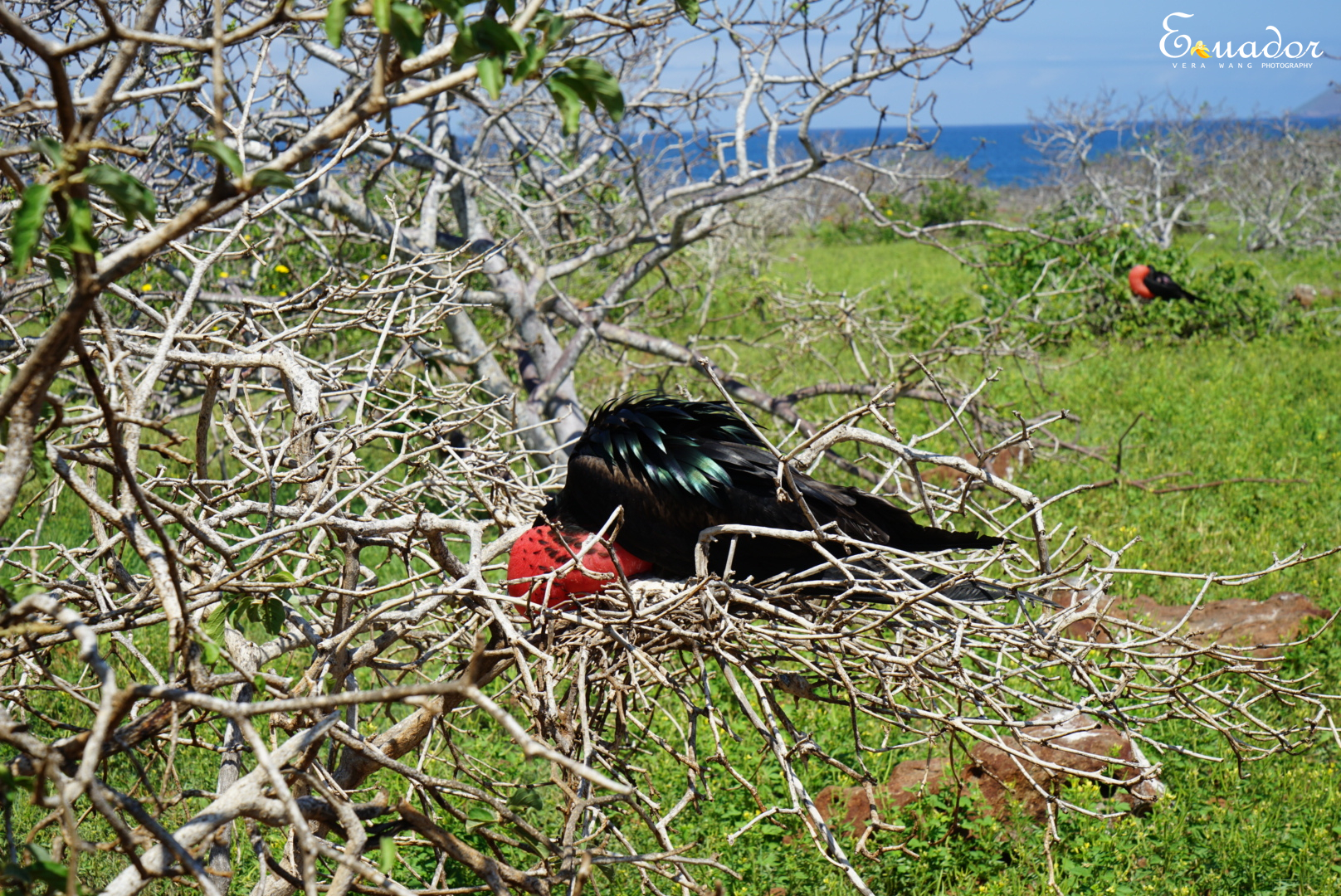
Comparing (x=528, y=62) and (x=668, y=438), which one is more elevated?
(x=528, y=62)

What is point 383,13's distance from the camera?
94cm

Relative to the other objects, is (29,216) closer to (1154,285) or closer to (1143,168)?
(1154,285)

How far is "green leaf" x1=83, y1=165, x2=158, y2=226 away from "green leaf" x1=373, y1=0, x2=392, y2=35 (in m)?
0.27

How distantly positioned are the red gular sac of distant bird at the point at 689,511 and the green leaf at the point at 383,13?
44.8 inches

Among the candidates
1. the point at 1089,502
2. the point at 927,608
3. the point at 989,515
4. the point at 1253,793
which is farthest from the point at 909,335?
the point at 927,608

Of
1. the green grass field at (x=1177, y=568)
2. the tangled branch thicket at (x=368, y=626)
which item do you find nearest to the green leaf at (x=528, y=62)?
the tangled branch thicket at (x=368, y=626)

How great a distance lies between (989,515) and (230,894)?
2429mm

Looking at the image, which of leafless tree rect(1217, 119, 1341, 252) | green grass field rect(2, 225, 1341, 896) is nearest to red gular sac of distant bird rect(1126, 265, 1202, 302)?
green grass field rect(2, 225, 1341, 896)

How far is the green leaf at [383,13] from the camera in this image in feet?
3.09

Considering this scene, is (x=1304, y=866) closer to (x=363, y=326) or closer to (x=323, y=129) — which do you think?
(x=363, y=326)

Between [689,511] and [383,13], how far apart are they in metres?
1.32

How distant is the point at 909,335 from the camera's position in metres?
8.80

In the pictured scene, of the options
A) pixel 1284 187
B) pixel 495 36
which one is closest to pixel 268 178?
pixel 495 36

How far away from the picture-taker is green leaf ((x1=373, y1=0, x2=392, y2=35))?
94 cm
